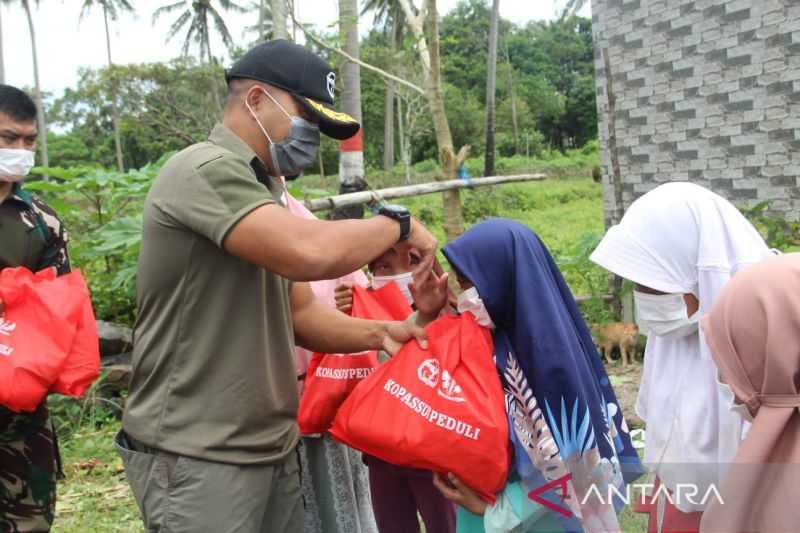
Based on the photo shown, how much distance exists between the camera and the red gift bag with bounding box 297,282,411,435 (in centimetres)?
275

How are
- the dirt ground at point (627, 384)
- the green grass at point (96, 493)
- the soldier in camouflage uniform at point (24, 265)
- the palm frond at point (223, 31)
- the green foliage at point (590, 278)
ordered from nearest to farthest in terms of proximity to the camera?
the soldier in camouflage uniform at point (24, 265)
the green grass at point (96, 493)
the dirt ground at point (627, 384)
the green foliage at point (590, 278)
the palm frond at point (223, 31)

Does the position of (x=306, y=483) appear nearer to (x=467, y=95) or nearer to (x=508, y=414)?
(x=508, y=414)

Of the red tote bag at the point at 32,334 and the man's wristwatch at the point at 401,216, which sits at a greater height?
the man's wristwatch at the point at 401,216

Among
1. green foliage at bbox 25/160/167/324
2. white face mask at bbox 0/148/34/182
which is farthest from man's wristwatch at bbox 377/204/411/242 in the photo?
green foliage at bbox 25/160/167/324

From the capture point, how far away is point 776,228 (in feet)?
19.9

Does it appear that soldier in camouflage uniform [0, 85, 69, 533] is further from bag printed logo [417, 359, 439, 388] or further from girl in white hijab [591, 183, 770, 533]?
girl in white hijab [591, 183, 770, 533]

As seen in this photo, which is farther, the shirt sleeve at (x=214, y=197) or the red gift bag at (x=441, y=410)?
the red gift bag at (x=441, y=410)

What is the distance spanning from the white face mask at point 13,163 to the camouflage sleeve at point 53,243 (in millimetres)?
173

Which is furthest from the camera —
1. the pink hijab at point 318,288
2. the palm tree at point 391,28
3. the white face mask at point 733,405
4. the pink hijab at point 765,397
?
the palm tree at point 391,28

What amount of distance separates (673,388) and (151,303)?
1494 mm

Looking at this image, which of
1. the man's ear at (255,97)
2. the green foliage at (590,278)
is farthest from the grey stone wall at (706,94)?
the man's ear at (255,97)

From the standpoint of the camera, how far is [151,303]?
6.66 feet

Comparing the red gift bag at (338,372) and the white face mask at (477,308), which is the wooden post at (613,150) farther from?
the white face mask at (477,308)

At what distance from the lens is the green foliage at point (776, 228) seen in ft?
19.4
